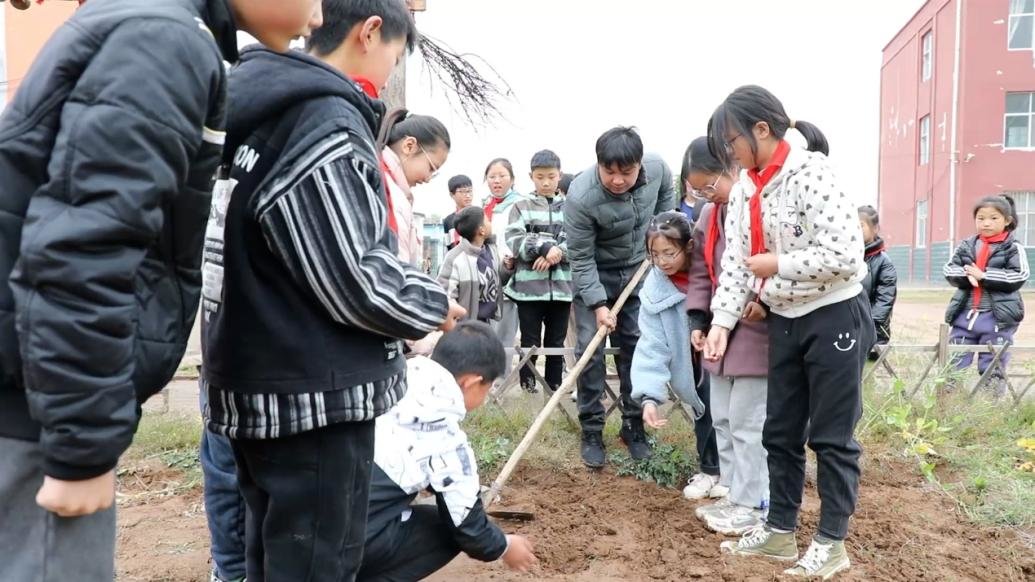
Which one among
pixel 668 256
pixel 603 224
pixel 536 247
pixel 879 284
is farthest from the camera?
pixel 879 284

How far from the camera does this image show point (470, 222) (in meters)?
5.86

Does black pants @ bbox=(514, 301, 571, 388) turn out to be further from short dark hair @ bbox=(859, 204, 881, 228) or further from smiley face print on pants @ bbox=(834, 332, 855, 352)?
smiley face print on pants @ bbox=(834, 332, 855, 352)

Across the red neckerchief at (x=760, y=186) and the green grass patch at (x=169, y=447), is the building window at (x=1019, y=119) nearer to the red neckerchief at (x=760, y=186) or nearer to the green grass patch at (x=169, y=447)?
the red neckerchief at (x=760, y=186)

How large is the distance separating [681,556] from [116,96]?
2.89m

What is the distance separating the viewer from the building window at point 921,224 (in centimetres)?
2669

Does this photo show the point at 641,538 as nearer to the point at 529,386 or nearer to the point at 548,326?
the point at 548,326

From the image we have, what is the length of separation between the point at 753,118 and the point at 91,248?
2429 millimetres

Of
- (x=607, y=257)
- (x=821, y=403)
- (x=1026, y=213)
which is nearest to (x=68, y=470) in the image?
(x=821, y=403)

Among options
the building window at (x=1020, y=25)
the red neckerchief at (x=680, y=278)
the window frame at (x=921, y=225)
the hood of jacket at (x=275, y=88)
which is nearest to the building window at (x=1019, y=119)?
the building window at (x=1020, y=25)

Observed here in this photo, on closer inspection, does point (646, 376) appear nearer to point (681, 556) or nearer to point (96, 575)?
point (681, 556)

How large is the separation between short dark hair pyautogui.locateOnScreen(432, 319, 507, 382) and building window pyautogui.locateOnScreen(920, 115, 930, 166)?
27361 millimetres

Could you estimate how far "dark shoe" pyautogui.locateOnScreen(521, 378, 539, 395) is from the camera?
5855 millimetres

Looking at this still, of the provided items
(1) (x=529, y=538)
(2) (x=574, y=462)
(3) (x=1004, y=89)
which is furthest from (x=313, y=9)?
(3) (x=1004, y=89)

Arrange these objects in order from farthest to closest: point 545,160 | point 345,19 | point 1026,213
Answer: point 1026,213 → point 545,160 → point 345,19
